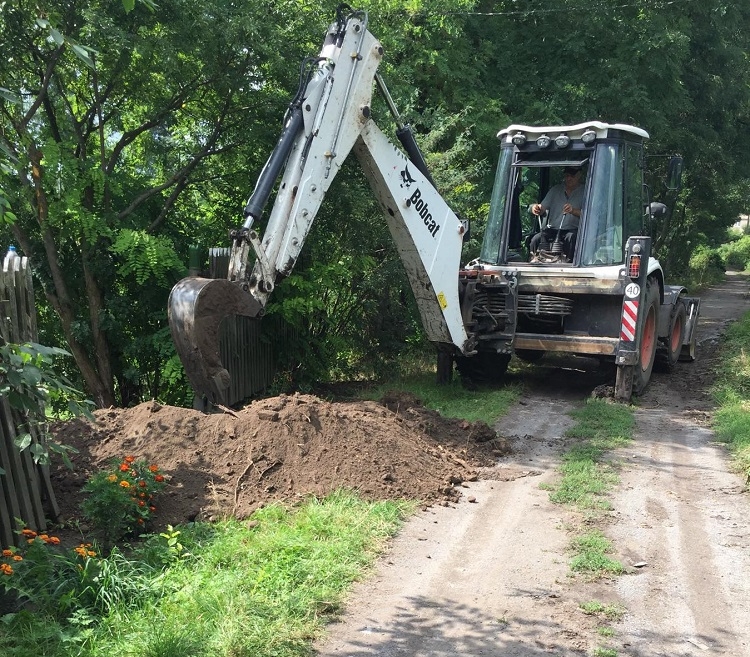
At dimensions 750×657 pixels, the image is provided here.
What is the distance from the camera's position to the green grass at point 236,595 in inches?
159

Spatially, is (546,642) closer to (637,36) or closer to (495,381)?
(495,381)

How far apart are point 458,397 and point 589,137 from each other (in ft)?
12.1

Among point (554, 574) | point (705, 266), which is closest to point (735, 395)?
point (554, 574)

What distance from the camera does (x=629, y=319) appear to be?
10.0 m

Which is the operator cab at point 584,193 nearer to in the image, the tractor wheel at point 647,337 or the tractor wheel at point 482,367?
the tractor wheel at point 647,337

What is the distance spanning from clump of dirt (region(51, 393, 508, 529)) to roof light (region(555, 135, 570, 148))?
15.9 feet

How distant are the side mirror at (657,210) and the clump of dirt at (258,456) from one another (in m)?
5.01

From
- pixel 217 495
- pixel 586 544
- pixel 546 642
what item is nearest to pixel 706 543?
pixel 586 544

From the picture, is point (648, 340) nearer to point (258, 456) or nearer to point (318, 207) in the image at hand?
point (318, 207)

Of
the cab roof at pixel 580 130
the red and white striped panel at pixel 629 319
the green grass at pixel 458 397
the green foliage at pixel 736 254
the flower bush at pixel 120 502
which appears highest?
the green foliage at pixel 736 254

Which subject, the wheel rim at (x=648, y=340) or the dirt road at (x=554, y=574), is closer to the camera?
the dirt road at (x=554, y=574)

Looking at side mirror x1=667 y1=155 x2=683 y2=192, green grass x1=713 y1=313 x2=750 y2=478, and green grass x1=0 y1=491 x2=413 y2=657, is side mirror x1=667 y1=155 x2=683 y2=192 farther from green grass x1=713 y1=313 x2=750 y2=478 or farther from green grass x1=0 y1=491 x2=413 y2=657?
green grass x1=0 y1=491 x2=413 y2=657

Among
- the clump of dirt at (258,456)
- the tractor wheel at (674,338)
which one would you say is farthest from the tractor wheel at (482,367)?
the clump of dirt at (258,456)

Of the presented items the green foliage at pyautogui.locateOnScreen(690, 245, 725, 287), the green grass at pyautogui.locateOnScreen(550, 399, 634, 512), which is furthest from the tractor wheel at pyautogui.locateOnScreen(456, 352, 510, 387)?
the green foliage at pyautogui.locateOnScreen(690, 245, 725, 287)
